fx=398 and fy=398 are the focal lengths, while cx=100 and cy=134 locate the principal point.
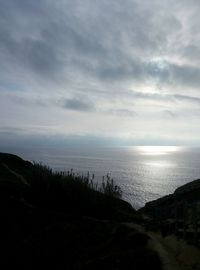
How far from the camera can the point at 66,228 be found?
62.7ft

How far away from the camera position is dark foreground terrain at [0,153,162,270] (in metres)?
14.4

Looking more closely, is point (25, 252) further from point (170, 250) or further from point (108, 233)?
point (170, 250)

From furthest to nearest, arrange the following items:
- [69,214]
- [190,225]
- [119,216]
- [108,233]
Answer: [119,216] → [69,214] → [108,233] → [190,225]

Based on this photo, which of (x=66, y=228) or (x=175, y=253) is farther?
(x=66, y=228)

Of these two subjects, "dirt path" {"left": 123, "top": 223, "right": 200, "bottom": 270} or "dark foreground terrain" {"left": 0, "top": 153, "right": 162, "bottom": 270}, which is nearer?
"dirt path" {"left": 123, "top": 223, "right": 200, "bottom": 270}

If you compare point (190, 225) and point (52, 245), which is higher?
point (190, 225)

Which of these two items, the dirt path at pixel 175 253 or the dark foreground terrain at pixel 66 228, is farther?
the dark foreground terrain at pixel 66 228

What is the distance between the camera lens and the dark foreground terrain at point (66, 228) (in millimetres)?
14422

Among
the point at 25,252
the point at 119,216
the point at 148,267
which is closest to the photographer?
the point at 148,267

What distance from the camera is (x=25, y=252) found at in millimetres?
15500

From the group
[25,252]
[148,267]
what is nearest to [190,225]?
[148,267]

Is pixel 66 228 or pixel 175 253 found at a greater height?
pixel 175 253

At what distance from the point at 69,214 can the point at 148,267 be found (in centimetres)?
1093

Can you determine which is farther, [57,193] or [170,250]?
[57,193]
